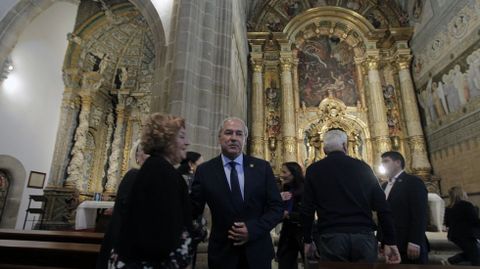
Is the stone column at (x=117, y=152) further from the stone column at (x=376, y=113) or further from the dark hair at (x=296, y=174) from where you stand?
the stone column at (x=376, y=113)

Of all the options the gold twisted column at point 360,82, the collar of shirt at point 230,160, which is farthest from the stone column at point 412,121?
the collar of shirt at point 230,160

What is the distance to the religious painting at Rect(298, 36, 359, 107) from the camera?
12.5 meters

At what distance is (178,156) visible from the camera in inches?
59.1

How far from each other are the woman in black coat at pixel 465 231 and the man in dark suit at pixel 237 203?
3.14 meters

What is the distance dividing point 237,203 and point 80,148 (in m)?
9.11

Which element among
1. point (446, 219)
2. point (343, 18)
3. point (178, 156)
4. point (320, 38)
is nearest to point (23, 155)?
point (178, 156)

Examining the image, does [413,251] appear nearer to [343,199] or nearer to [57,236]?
[343,199]

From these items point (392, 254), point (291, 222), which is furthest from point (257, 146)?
point (392, 254)

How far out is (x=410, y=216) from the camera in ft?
8.04

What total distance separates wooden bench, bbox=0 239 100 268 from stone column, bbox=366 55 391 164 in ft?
35.4

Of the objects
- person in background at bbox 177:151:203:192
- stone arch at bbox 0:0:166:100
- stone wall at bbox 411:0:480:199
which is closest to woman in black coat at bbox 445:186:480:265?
person in background at bbox 177:151:203:192

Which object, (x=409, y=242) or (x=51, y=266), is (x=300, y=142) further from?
(x=51, y=266)

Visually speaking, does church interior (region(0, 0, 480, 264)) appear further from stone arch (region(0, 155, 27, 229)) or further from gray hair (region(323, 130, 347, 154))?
gray hair (region(323, 130, 347, 154))

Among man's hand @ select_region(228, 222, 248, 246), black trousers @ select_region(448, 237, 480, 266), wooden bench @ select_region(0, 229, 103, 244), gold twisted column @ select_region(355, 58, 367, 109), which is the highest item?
gold twisted column @ select_region(355, 58, 367, 109)
